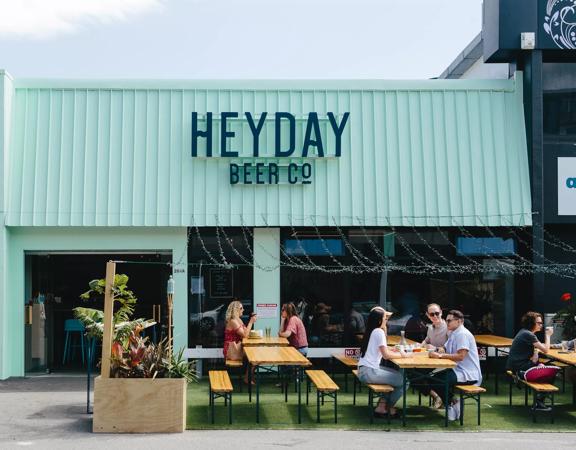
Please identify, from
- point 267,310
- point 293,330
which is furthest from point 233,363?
point 267,310

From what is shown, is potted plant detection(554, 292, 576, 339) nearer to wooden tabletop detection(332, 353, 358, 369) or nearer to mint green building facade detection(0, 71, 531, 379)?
mint green building facade detection(0, 71, 531, 379)

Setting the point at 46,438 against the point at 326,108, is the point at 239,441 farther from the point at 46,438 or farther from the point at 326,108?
the point at 326,108

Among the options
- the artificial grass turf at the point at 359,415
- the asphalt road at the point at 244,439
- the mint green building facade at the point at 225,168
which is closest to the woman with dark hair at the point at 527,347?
the artificial grass turf at the point at 359,415

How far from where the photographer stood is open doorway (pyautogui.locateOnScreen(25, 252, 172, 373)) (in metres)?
18.4

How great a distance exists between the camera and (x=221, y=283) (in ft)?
59.1

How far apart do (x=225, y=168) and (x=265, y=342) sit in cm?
356

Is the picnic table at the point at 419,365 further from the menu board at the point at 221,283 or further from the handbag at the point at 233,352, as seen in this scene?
the menu board at the point at 221,283

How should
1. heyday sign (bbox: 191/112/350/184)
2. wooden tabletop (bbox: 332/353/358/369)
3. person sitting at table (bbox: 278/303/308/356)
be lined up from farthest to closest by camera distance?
heyday sign (bbox: 191/112/350/184) < person sitting at table (bbox: 278/303/308/356) < wooden tabletop (bbox: 332/353/358/369)

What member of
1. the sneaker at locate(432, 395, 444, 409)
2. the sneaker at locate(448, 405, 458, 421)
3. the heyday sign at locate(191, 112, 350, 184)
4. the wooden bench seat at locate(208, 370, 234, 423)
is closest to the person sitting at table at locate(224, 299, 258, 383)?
the wooden bench seat at locate(208, 370, 234, 423)

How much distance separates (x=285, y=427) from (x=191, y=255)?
621 centimetres

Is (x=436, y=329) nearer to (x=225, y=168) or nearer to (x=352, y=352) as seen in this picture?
(x=352, y=352)

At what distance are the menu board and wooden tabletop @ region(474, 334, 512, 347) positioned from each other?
4729 millimetres

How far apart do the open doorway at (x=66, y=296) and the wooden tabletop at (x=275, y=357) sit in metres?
3.98

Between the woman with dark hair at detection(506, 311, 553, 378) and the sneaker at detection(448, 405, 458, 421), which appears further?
the woman with dark hair at detection(506, 311, 553, 378)
